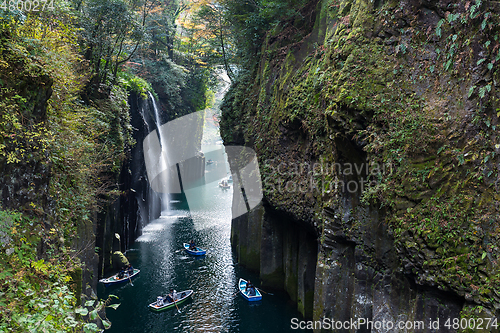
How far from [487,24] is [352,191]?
575 cm

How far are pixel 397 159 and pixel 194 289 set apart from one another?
13246mm

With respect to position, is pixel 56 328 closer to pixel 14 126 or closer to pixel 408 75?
pixel 14 126

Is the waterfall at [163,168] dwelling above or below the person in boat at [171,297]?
above

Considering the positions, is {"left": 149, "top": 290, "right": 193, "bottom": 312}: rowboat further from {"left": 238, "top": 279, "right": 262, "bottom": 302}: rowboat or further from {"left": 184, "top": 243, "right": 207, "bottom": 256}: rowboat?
{"left": 184, "top": 243, "right": 207, "bottom": 256}: rowboat

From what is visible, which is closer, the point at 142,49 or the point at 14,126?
the point at 14,126

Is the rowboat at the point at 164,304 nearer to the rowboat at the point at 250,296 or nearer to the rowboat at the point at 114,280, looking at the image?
the rowboat at the point at 250,296

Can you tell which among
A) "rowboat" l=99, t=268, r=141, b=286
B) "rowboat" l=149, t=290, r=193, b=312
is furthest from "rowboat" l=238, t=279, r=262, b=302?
"rowboat" l=99, t=268, r=141, b=286

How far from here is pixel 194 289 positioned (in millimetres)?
17328

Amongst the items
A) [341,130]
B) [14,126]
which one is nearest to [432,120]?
[341,130]

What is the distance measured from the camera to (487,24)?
647 centimetres

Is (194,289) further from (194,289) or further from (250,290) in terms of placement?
(250,290)

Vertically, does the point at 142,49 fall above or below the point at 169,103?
above

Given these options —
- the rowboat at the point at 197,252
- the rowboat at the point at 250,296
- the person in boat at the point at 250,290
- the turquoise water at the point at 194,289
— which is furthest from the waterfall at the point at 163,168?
the person in boat at the point at 250,290

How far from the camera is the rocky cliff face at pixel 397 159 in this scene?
6691mm
